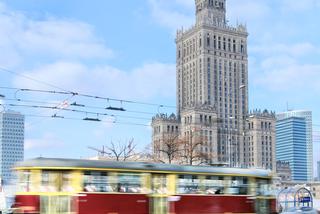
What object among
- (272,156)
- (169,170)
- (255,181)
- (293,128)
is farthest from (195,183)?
(293,128)

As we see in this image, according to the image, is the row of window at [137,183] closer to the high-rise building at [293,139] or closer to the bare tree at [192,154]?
the bare tree at [192,154]

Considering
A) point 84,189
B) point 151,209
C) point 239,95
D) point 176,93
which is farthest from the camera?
point 176,93

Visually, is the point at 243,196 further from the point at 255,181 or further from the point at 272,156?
the point at 272,156

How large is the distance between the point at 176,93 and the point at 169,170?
147 m

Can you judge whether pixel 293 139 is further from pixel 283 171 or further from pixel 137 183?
pixel 137 183

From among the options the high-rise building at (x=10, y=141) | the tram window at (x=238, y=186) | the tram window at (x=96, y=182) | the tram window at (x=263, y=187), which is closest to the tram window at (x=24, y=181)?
the tram window at (x=96, y=182)

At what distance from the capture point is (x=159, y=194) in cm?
2386

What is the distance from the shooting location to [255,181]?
86.6 ft

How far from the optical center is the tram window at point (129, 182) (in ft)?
74.8

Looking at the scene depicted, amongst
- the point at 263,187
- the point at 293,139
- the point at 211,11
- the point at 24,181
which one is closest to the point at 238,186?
the point at 263,187

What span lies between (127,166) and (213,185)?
434 centimetres

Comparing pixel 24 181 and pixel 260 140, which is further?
pixel 260 140

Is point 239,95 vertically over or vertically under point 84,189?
over

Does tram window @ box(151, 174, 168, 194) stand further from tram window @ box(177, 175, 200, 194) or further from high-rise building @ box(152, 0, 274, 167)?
high-rise building @ box(152, 0, 274, 167)
